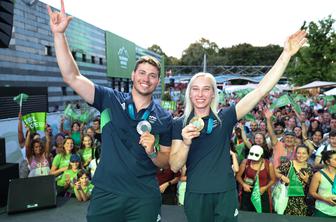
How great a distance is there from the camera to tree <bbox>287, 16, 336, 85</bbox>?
22944mm

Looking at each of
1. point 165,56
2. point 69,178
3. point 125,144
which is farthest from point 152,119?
point 165,56

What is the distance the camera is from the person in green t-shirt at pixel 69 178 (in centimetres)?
A: 424

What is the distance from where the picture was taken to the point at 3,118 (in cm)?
819

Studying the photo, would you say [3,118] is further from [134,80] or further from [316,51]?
[316,51]

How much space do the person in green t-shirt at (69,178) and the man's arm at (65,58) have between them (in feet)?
7.76

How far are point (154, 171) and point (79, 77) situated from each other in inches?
32.3

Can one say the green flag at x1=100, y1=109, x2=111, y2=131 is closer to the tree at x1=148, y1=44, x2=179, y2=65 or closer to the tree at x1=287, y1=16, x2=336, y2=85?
the tree at x1=287, y1=16, x2=336, y2=85

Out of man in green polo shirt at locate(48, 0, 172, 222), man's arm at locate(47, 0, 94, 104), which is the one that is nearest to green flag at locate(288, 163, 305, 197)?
man in green polo shirt at locate(48, 0, 172, 222)

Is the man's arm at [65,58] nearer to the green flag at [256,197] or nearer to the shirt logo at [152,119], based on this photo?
the shirt logo at [152,119]

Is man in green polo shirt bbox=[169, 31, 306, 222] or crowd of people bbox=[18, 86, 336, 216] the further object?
crowd of people bbox=[18, 86, 336, 216]

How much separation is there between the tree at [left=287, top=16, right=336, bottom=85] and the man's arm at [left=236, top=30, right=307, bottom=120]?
22297 mm

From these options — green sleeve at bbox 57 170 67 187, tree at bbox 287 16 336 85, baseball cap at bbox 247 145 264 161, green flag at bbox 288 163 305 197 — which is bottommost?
green sleeve at bbox 57 170 67 187

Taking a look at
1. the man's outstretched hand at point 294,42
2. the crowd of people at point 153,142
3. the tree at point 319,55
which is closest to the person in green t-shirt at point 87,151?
the crowd of people at point 153,142

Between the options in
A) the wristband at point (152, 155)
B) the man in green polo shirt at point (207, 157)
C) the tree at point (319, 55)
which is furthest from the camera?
the tree at point (319, 55)
